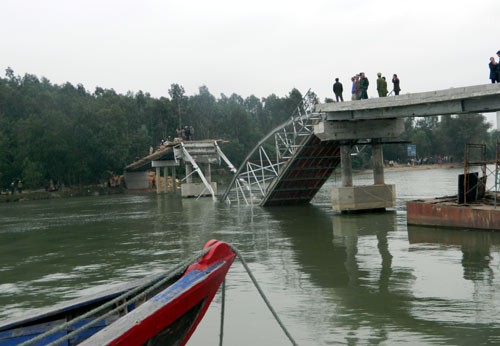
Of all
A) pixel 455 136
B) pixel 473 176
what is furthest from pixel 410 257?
pixel 455 136

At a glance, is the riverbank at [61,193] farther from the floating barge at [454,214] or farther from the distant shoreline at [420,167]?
the floating barge at [454,214]

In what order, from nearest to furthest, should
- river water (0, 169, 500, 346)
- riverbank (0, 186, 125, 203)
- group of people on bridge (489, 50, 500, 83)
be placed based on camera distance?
river water (0, 169, 500, 346)
group of people on bridge (489, 50, 500, 83)
riverbank (0, 186, 125, 203)

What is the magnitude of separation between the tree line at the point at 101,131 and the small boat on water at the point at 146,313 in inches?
3002

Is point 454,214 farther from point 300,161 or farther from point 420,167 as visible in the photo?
point 420,167

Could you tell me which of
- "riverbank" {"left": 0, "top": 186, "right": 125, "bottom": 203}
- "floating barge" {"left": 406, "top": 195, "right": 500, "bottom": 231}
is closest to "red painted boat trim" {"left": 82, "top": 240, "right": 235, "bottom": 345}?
"floating barge" {"left": 406, "top": 195, "right": 500, "bottom": 231}

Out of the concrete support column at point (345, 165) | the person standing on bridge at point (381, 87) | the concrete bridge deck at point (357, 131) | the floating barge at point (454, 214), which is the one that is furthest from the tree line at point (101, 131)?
the floating barge at point (454, 214)

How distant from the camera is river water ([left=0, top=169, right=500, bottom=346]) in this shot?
11.3 m

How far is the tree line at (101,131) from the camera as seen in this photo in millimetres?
84875

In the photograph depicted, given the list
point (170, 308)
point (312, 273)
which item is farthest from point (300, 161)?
point (170, 308)

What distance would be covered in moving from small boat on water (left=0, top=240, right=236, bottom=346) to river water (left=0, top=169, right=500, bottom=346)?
8.96 ft

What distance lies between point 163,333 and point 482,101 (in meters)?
21.3

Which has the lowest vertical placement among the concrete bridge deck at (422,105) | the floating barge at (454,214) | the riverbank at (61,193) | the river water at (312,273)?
the river water at (312,273)

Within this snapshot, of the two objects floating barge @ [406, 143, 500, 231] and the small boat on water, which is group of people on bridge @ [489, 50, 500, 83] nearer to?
floating barge @ [406, 143, 500, 231]

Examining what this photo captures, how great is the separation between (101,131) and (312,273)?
7695cm
